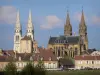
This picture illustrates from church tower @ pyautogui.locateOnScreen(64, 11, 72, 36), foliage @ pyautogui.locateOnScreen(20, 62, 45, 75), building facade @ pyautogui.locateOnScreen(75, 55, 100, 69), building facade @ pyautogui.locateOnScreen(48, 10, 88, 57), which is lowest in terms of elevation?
foliage @ pyautogui.locateOnScreen(20, 62, 45, 75)

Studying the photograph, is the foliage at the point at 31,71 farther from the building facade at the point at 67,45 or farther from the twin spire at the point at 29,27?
the twin spire at the point at 29,27

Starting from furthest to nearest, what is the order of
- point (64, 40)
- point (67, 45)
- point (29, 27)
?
point (29, 27) < point (64, 40) < point (67, 45)

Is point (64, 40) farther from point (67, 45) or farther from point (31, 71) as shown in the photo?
point (31, 71)

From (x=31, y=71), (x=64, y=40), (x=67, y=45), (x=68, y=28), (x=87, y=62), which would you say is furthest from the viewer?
(x=68, y=28)

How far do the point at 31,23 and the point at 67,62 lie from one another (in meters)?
50.0

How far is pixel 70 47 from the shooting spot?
165375mm

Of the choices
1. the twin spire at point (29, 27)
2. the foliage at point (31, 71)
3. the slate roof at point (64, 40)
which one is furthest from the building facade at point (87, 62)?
the foliage at point (31, 71)

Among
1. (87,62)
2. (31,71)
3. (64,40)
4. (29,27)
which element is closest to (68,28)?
(29,27)

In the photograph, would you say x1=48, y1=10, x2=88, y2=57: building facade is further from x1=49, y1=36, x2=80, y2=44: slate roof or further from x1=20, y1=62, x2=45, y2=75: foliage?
x1=20, y1=62, x2=45, y2=75: foliage

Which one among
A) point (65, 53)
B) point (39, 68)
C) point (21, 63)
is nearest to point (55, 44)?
point (65, 53)

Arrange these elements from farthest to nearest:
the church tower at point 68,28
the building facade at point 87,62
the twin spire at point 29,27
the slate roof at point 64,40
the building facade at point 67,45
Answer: the church tower at point 68,28
the twin spire at point 29,27
the slate roof at point 64,40
the building facade at point 67,45
the building facade at point 87,62

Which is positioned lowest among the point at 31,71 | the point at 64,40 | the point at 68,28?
the point at 31,71

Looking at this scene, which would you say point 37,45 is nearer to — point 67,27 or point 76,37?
point 76,37

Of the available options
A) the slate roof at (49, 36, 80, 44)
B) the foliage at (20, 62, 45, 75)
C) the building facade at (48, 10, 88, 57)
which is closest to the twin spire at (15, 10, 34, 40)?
the slate roof at (49, 36, 80, 44)
